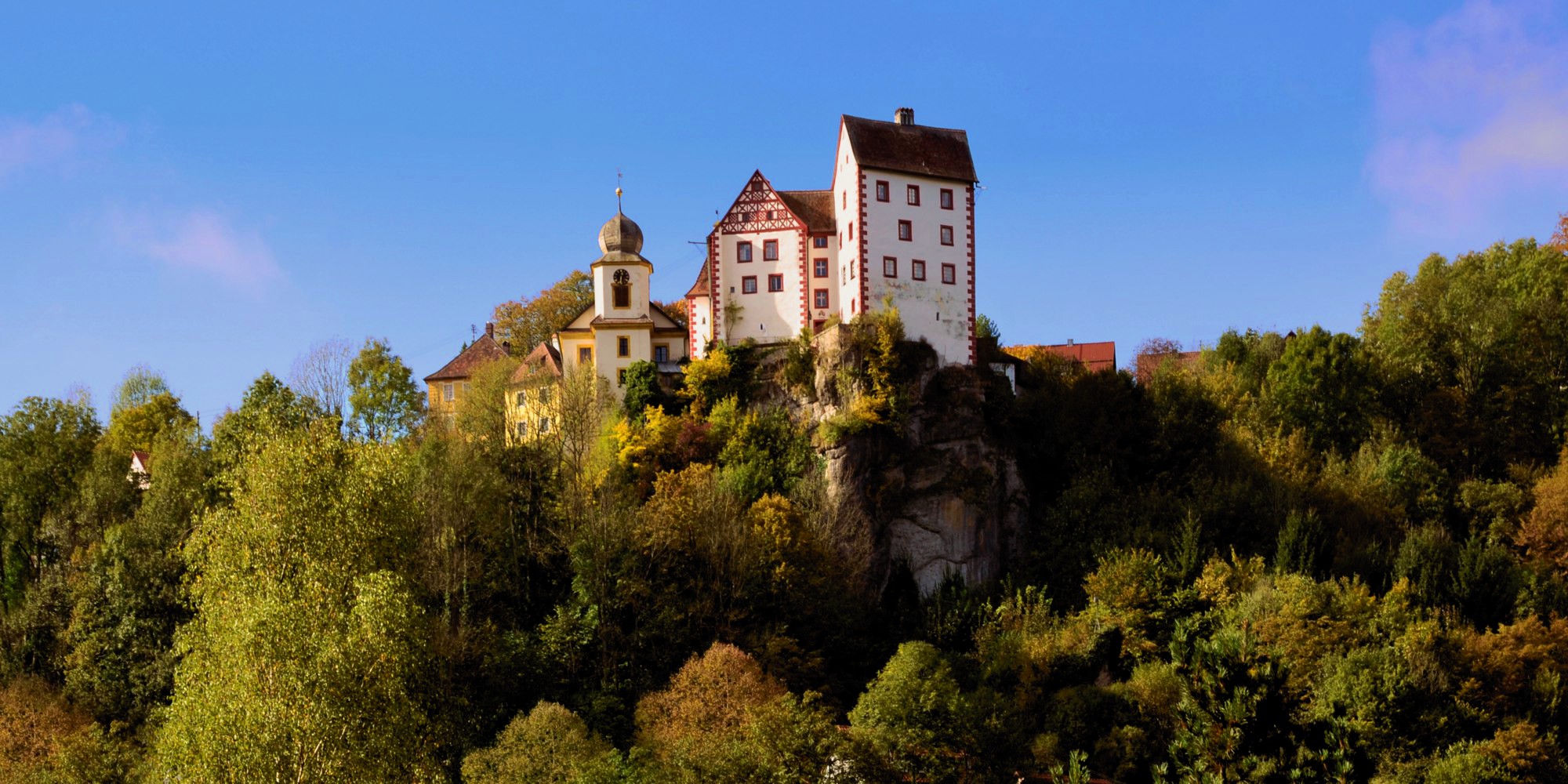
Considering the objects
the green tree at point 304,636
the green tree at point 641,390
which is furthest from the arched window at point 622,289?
the green tree at point 304,636

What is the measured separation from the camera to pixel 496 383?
62.0m

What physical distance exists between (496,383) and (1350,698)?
104 feet

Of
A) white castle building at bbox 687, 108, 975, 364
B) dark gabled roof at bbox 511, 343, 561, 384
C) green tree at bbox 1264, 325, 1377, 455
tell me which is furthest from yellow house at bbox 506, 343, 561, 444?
green tree at bbox 1264, 325, 1377, 455

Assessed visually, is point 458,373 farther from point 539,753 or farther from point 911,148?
point 539,753

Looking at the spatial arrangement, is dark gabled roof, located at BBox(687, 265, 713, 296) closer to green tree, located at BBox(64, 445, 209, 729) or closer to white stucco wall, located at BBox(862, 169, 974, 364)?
white stucco wall, located at BBox(862, 169, 974, 364)

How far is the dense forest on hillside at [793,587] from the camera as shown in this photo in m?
43.0

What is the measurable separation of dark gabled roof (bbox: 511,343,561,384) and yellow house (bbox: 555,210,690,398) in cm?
59

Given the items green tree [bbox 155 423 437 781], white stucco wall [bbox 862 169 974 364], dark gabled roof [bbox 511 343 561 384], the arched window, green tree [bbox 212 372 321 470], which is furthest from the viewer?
the arched window

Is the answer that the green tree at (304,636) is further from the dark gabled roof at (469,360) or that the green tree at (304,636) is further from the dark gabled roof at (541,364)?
the dark gabled roof at (469,360)

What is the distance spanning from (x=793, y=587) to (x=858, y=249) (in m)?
14.2

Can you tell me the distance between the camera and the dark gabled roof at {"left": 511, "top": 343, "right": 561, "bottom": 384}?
63750 mm

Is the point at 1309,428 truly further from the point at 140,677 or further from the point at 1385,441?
the point at 140,677

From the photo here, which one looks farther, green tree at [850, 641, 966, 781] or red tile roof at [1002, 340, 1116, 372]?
red tile roof at [1002, 340, 1116, 372]

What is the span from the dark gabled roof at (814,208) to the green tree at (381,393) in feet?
54.7
